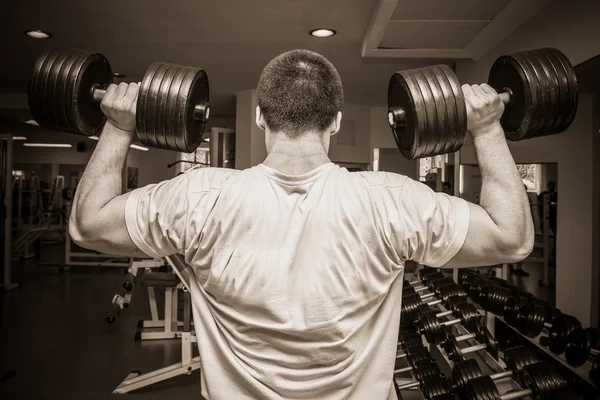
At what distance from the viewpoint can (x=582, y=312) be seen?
2.59 m

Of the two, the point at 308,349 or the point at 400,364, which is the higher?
the point at 308,349

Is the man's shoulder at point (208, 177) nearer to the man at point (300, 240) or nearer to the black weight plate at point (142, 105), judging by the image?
the man at point (300, 240)

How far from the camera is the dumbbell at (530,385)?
175 centimetres

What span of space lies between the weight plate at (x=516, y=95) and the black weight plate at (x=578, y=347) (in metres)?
1.26

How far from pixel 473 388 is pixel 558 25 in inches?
64.4

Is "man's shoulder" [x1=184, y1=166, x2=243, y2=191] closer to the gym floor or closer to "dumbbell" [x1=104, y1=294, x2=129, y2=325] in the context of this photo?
the gym floor

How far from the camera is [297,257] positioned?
812 mm

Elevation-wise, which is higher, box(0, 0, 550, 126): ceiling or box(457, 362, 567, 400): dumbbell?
box(0, 0, 550, 126): ceiling

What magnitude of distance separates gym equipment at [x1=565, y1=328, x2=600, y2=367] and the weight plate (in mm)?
1234

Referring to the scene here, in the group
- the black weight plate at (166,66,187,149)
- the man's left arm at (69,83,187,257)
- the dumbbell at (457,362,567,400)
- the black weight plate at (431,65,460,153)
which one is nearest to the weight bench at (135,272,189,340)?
the dumbbell at (457,362,567,400)

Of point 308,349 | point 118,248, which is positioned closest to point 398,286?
point 308,349

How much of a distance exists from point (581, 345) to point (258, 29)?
103 inches

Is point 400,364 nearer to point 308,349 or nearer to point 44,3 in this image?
point 308,349

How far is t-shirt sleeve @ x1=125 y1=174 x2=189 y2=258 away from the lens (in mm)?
843
